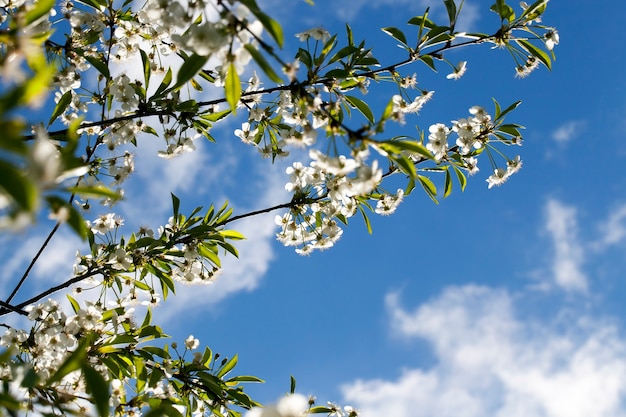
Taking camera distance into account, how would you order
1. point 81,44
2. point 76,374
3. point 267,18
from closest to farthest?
point 267,18, point 76,374, point 81,44

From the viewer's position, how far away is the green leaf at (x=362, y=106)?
3512 millimetres

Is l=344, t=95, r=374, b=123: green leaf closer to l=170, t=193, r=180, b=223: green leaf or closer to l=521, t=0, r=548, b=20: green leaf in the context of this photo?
l=521, t=0, r=548, b=20: green leaf

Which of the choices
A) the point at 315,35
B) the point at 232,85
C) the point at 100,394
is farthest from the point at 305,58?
the point at 100,394

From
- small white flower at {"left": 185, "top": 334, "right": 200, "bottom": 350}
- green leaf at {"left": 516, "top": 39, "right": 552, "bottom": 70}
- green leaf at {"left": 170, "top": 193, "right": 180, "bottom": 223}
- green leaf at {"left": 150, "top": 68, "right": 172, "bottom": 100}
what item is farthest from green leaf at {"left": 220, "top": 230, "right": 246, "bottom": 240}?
green leaf at {"left": 516, "top": 39, "right": 552, "bottom": 70}

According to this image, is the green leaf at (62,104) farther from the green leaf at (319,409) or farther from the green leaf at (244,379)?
the green leaf at (319,409)

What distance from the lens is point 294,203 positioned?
13.3 ft

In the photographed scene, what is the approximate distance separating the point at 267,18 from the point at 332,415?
111 inches

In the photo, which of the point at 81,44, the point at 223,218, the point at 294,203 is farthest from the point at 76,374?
the point at 81,44

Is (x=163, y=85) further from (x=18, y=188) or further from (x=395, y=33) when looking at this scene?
(x=18, y=188)

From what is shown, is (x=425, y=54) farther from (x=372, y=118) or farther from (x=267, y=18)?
(x=267, y=18)

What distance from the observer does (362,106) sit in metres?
3.54

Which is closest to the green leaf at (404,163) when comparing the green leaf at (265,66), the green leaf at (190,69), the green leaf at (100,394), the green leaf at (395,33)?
the green leaf at (265,66)

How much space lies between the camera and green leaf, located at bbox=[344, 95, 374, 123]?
3.51 meters

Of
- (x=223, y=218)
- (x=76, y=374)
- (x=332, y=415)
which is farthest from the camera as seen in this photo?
(x=223, y=218)
